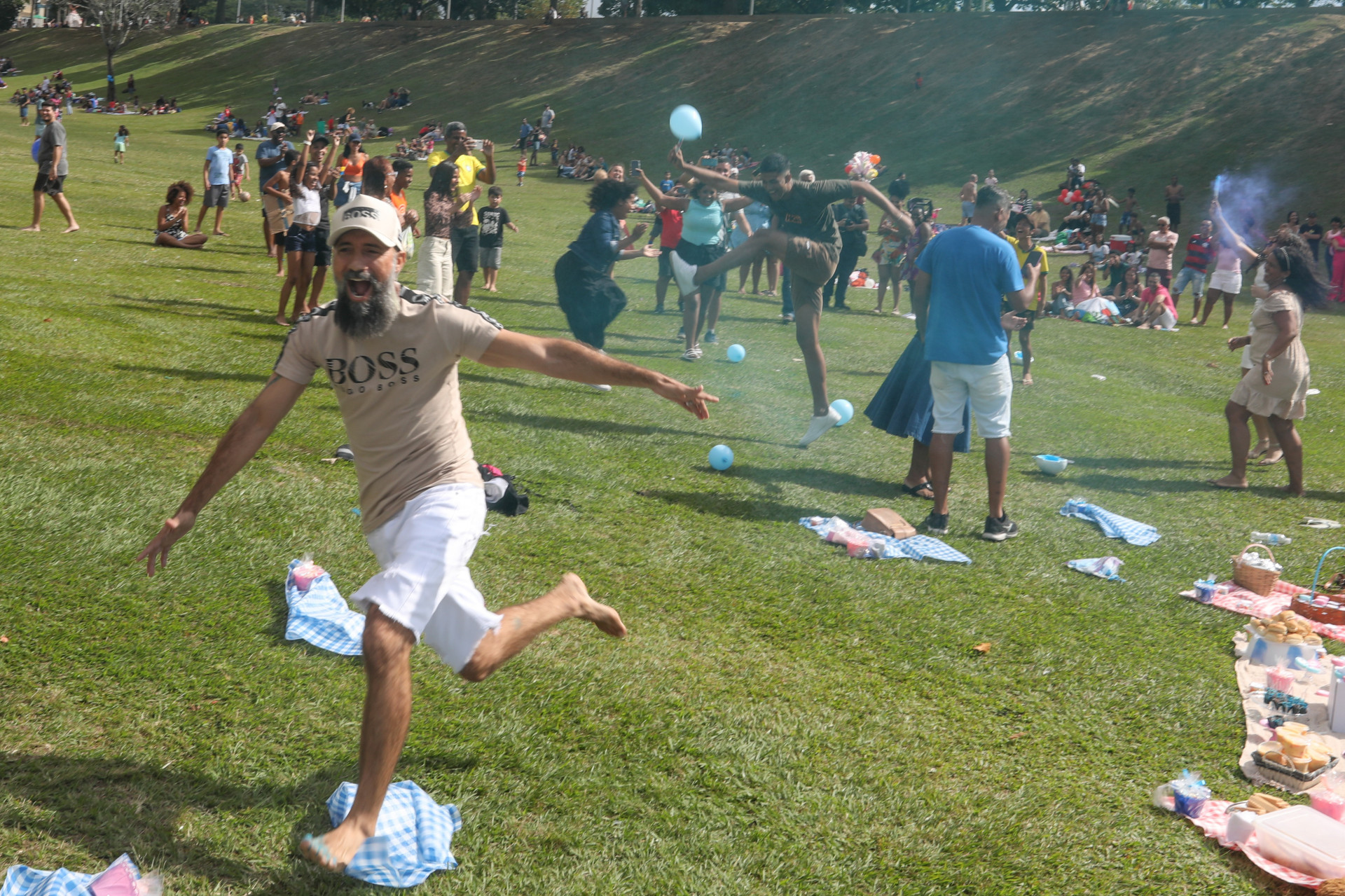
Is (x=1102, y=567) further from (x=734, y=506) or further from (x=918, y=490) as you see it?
(x=734, y=506)

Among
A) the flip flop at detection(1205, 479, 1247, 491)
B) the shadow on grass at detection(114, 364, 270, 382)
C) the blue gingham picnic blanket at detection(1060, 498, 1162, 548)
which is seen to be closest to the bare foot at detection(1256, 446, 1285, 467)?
the flip flop at detection(1205, 479, 1247, 491)

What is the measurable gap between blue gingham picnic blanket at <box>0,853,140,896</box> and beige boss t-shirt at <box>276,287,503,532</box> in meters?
1.29

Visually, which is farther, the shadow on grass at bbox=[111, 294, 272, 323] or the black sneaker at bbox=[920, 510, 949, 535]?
the shadow on grass at bbox=[111, 294, 272, 323]

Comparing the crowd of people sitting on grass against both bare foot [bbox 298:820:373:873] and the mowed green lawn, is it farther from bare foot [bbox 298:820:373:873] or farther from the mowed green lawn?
bare foot [bbox 298:820:373:873]

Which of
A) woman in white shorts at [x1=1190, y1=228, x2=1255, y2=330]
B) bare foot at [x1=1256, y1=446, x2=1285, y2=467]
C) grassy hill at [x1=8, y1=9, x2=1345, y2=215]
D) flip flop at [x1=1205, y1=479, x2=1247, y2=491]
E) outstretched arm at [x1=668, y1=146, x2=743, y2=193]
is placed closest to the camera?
outstretched arm at [x1=668, y1=146, x2=743, y2=193]

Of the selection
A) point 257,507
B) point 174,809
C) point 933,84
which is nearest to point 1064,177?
point 933,84

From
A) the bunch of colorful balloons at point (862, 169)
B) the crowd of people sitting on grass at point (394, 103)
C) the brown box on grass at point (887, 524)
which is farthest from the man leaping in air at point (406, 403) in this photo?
the crowd of people sitting on grass at point (394, 103)

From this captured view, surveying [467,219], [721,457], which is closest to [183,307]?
[467,219]

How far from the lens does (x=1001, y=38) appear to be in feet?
159

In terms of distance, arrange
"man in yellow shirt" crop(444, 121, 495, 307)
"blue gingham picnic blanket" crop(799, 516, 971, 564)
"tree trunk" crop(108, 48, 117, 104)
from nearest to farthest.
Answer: "blue gingham picnic blanket" crop(799, 516, 971, 564)
"man in yellow shirt" crop(444, 121, 495, 307)
"tree trunk" crop(108, 48, 117, 104)

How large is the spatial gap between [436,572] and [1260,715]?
399 cm

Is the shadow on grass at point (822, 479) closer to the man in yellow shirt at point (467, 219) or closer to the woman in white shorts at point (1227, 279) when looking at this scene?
the man in yellow shirt at point (467, 219)

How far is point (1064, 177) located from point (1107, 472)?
3126 cm

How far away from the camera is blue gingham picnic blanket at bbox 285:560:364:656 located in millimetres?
4762
